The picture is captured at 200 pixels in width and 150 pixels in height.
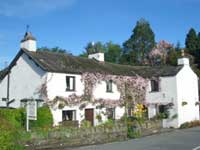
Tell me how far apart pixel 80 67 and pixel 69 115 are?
4.96m

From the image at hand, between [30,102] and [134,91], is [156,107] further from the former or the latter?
[30,102]

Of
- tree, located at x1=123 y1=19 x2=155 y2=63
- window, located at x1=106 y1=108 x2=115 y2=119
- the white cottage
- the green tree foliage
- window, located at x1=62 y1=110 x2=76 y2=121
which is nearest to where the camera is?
the white cottage

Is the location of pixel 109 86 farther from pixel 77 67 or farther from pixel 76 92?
pixel 76 92

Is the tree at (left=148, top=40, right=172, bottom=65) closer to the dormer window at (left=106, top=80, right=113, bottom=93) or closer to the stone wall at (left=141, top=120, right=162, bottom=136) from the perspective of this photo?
the dormer window at (left=106, top=80, right=113, bottom=93)

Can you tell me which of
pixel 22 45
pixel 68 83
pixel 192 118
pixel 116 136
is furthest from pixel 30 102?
pixel 192 118

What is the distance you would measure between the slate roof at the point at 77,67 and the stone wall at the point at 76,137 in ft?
25.1

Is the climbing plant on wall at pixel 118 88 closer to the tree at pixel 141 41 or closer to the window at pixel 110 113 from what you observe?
the window at pixel 110 113

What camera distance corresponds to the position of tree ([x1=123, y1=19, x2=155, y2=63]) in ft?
260

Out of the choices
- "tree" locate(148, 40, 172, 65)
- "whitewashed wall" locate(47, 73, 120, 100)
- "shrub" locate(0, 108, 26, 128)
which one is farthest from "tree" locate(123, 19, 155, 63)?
"shrub" locate(0, 108, 26, 128)

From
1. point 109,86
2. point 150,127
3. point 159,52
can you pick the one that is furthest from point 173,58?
point 150,127

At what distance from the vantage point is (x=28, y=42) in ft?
113

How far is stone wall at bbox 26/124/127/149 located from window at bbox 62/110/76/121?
19.9ft

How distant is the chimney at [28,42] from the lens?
34.3 m

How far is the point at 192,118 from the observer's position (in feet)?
138
